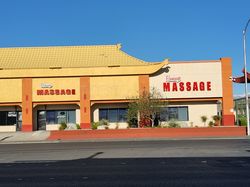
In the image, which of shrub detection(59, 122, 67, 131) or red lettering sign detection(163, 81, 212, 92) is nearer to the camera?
shrub detection(59, 122, 67, 131)

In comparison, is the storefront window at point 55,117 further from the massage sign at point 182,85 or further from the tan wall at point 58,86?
the massage sign at point 182,85

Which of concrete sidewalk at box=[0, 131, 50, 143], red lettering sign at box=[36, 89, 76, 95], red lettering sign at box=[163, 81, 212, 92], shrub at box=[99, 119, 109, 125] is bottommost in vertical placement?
concrete sidewalk at box=[0, 131, 50, 143]

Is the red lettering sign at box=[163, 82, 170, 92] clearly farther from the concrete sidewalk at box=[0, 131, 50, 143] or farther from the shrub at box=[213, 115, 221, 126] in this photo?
the concrete sidewalk at box=[0, 131, 50, 143]

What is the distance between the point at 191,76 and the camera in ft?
159

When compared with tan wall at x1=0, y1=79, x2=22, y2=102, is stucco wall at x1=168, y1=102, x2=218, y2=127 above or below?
below

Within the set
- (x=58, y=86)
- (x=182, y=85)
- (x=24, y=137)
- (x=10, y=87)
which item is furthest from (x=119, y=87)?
(x=10, y=87)

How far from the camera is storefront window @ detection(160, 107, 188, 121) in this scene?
49.6m

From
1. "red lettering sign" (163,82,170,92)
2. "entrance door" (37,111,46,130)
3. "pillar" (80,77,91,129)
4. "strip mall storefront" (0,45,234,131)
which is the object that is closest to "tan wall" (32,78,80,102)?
"strip mall storefront" (0,45,234,131)

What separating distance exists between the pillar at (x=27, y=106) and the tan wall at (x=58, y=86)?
1.78ft

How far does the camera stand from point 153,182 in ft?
38.4

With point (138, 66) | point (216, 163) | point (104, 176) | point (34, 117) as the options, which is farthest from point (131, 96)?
point (104, 176)

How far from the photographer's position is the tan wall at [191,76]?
48438 millimetres

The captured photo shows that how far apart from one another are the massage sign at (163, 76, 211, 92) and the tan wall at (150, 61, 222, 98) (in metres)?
0.16

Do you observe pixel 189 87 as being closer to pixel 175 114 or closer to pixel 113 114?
pixel 175 114
